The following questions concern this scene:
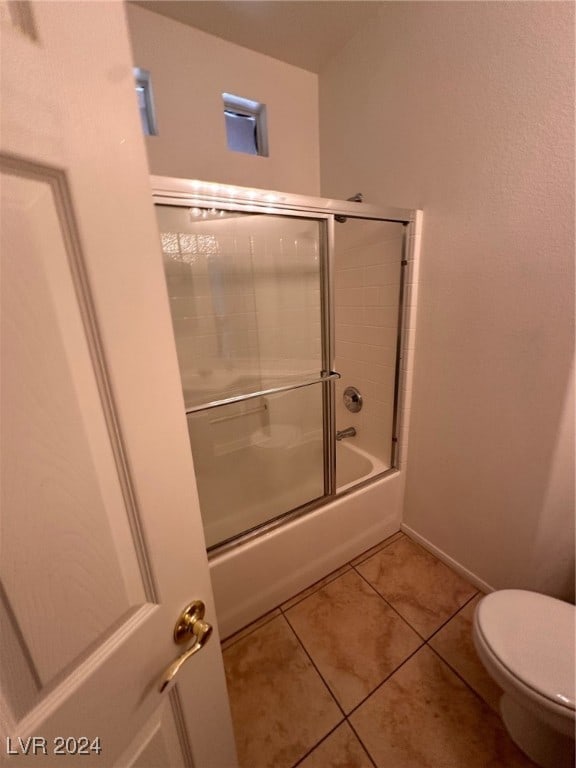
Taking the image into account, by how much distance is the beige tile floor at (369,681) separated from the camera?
92cm

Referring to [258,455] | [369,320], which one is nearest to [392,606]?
[258,455]

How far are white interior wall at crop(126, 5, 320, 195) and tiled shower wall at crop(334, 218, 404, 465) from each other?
22.6 inches

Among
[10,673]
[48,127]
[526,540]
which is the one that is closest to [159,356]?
[48,127]

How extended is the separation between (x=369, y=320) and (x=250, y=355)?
75 centimetres

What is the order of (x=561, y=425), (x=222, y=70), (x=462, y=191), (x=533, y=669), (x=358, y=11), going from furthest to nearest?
1. (x=222, y=70)
2. (x=358, y=11)
3. (x=462, y=191)
4. (x=561, y=425)
5. (x=533, y=669)

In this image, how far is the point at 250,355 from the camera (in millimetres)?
1867

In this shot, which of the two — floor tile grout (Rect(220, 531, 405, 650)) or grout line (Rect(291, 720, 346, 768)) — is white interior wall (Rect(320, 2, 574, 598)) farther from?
grout line (Rect(291, 720, 346, 768))

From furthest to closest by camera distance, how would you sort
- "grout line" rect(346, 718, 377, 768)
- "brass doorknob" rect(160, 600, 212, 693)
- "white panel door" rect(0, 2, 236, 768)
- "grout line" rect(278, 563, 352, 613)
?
"grout line" rect(278, 563, 352, 613) → "grout line" rect(346, 718, 377, 768) → "brass doorknob" rect(160, 600, 212, 693) → "white panel door" rect(0, 2, 236, 768)

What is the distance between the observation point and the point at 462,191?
3.85 feet

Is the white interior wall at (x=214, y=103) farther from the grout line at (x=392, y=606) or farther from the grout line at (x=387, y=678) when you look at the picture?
the grout line at (x=387, y=678)

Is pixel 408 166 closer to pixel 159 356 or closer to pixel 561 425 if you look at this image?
pixel 561 425

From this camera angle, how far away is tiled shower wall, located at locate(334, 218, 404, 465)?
1566 mm

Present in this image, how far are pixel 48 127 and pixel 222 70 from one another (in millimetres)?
1838

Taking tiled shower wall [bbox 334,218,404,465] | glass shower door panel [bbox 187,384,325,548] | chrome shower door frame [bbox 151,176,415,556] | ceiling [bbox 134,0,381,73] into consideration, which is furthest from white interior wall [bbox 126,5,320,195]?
glass shower door panel [bbox 187,384,325,548]
